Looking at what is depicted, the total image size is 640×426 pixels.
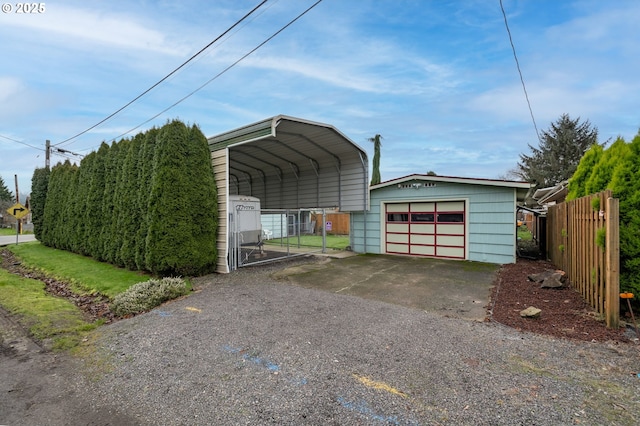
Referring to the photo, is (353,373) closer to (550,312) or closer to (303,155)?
(550,312)

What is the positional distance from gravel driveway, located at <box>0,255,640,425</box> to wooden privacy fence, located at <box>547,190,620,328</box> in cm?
83

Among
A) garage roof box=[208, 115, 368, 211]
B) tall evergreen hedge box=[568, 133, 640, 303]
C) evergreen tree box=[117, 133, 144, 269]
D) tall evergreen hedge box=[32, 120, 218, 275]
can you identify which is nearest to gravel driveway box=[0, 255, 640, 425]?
tall evergreen hedge box=[568, 133, 640, 303]

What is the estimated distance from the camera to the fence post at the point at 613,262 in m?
3.94

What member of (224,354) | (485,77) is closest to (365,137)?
(485,77)

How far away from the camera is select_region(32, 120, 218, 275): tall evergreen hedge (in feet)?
24.8

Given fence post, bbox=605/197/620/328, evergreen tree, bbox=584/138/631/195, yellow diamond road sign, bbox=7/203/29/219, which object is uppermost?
evergreen tree, bbox=584/138/631/195

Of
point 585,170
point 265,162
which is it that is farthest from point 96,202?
point 585,170

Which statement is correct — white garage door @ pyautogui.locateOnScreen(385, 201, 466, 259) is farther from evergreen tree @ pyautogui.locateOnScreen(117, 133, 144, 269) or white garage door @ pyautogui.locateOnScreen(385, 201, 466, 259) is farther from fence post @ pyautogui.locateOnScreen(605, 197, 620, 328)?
evergreen tree @ pyautogui.locateOnScreen(117, 133, 144, 269)

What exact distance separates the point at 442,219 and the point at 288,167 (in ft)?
24.2

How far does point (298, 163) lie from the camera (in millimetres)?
14086

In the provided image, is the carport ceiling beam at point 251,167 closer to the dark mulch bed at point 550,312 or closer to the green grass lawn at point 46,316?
the green grass lawn at point 46,316

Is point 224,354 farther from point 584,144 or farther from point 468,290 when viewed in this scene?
point 584,144

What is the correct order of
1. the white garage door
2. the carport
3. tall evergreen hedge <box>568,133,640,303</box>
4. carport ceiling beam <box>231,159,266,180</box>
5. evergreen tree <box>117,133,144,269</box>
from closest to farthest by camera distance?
tall evergreen hedge <box>568,133,640,303</box>
the carport
evergreen tree <box>117,133,144,269</box>
the white garage door
carport ceiling beam <box>231,159,266,180</box>

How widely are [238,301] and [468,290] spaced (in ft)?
15.3
